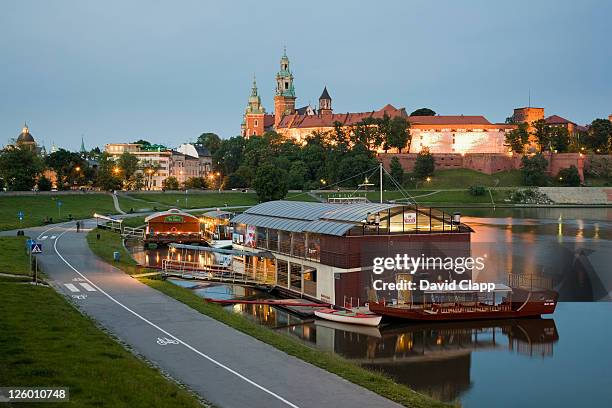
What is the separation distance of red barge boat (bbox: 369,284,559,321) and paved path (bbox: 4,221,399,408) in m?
9.21

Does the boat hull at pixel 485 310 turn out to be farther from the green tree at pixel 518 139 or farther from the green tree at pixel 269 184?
the green tree at pixel 518 139

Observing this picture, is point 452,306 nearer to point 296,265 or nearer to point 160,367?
point 296,265

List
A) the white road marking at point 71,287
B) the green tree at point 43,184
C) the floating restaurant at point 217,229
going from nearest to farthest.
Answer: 1. the white road marking at point 71,287
2. the floating restaurant at point 217,229
3. the green tree at point 43,184

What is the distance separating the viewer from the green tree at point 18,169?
97.8 meters

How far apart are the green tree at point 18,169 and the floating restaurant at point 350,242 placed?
67.4 m

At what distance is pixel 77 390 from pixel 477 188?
119 meters

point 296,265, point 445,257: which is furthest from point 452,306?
point 296,265

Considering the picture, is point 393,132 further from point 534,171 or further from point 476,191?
point 534,171

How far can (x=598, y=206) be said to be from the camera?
132 metres

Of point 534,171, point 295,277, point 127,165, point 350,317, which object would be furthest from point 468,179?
point 350,317

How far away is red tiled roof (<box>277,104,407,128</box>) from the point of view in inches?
6816

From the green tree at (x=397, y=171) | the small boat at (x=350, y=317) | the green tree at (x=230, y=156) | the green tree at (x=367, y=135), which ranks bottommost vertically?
the small boat at (x=350, y=317)

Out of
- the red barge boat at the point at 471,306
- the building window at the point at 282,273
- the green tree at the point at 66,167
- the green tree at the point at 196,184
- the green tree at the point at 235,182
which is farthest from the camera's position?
the green tree at the point at 235,182

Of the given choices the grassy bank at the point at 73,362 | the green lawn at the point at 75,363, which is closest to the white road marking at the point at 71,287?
the grassy bank at the point at 73,362
